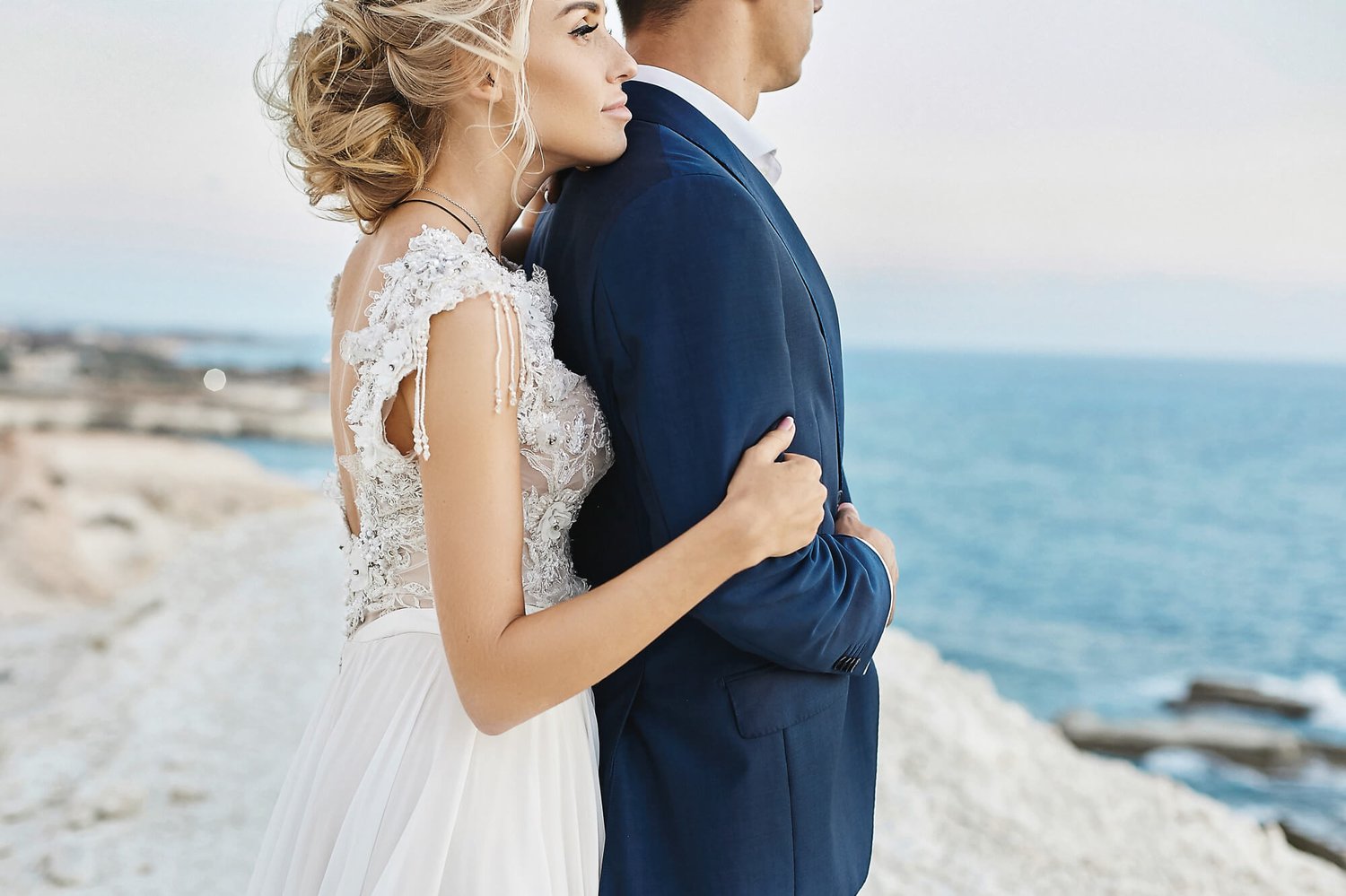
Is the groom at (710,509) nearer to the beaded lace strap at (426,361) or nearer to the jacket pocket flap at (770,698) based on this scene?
the jacket pocket flap at (770,698)

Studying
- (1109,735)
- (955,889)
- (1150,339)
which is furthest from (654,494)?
(1150,339)

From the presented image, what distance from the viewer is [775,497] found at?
4.23ft

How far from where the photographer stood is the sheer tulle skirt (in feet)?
4.53

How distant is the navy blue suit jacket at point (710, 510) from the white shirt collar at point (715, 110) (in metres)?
0.03

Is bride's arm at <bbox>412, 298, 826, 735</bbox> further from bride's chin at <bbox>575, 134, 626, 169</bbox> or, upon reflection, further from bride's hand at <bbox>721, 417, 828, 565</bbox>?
A: bride's chin at <bbox>575, 134, 626, 169</bbox>

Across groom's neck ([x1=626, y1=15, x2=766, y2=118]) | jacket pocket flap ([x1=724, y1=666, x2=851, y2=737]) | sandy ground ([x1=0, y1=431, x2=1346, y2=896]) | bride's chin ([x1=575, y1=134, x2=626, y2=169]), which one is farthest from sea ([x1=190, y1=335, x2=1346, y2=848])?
bride's chin ([x1=575, y1=134, x2=626, y2=169])

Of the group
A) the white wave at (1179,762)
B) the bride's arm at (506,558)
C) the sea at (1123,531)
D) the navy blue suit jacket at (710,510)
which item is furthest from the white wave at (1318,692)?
the bride's arm at (506,558)

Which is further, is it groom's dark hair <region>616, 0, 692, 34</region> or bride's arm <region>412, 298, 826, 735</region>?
groom's dark hair <region>616, 0, 692, 34</region>

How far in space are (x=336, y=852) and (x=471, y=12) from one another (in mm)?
1124

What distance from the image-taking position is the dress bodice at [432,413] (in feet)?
4.33

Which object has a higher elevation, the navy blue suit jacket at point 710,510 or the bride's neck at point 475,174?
the bride's neck at point 475,174

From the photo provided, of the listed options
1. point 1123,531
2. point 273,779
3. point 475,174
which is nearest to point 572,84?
point 475,174

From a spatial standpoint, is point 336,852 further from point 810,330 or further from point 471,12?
point 471,12

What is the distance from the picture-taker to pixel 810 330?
1.42m
